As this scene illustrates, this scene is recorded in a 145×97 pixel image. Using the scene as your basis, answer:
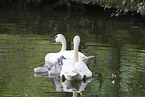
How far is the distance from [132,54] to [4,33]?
567 centimetres

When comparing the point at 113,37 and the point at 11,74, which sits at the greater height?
the point at 113,37

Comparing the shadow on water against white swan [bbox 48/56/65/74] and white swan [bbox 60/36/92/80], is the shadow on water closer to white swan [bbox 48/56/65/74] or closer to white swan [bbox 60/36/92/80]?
white swan [bbox 60/36/92/80]

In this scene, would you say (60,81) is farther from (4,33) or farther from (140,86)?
(4,33)

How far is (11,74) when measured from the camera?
316 inches

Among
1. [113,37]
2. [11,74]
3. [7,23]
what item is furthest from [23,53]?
[7,23]

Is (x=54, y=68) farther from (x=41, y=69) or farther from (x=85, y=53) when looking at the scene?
(x=85, y=53)

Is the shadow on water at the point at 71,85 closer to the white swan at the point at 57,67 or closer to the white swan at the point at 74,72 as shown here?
the white swan at the point at 74,72

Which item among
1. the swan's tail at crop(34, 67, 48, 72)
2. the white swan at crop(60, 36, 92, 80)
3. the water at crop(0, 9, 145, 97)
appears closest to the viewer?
the water at crop(0, 9, 145, 97)

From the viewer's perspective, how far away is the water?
713 centimetres

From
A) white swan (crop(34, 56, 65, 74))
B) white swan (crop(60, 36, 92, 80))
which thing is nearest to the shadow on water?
white swan (crop(60, 36, 92, 80))

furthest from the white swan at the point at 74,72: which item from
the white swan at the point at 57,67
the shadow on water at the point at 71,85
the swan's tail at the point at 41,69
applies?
the swan's tail at the point at 41,69

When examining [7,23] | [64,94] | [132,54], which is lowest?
[64,94]

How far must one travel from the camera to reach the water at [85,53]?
7133 mm

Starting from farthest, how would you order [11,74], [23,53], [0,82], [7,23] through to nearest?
[7,23]
[23,53]
[11,74]
[0,82]
